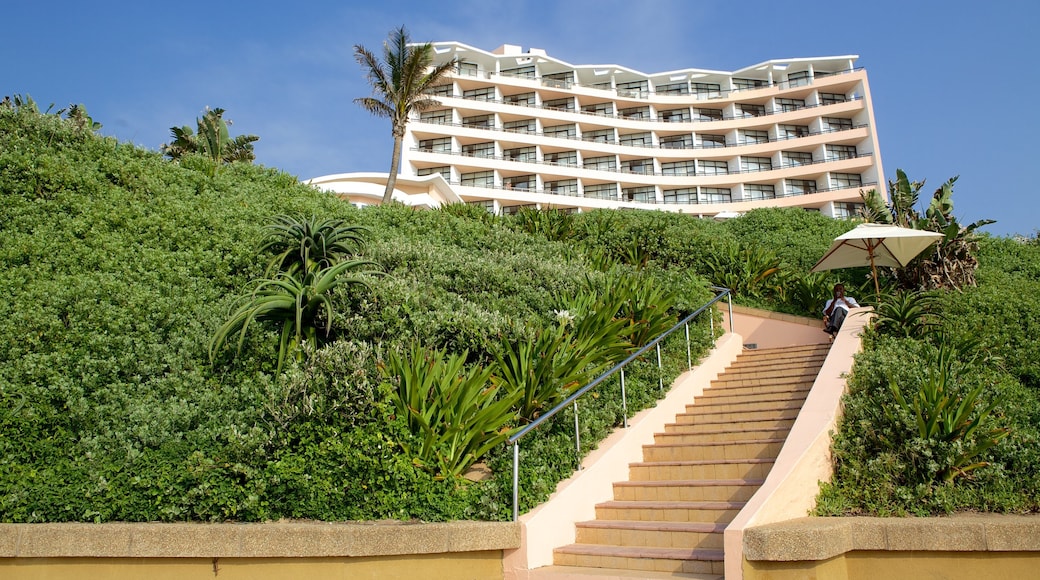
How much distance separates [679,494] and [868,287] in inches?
376

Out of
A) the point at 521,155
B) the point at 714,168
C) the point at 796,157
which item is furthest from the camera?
the point at 714,168

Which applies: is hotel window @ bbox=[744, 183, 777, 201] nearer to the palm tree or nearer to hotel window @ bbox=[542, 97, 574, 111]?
hotel window @ bbox=[542, 97, 574, 111]

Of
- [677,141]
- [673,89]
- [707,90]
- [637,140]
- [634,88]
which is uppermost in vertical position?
[634,88]

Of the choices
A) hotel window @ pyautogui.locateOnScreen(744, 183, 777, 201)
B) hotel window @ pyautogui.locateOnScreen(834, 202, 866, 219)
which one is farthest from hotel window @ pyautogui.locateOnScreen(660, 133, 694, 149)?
hotel window @ pyautogui.locateOnScreen(834, 202, 866, 219)

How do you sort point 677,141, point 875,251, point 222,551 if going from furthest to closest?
point 677,141 < point 875,251 < point 222,551

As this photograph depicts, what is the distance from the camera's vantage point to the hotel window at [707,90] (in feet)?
218

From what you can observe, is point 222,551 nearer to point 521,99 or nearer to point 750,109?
point 521,99

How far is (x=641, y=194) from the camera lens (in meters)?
63.1

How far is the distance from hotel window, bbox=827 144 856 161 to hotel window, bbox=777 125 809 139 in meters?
2.74

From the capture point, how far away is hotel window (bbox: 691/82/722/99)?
218 ft

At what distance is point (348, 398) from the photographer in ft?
21.4

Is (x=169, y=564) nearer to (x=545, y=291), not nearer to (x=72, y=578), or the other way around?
(x=72, y=578)

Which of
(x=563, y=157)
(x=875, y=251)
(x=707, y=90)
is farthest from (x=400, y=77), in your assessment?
(x=707, y=90)

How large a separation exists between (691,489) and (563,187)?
54903mm
